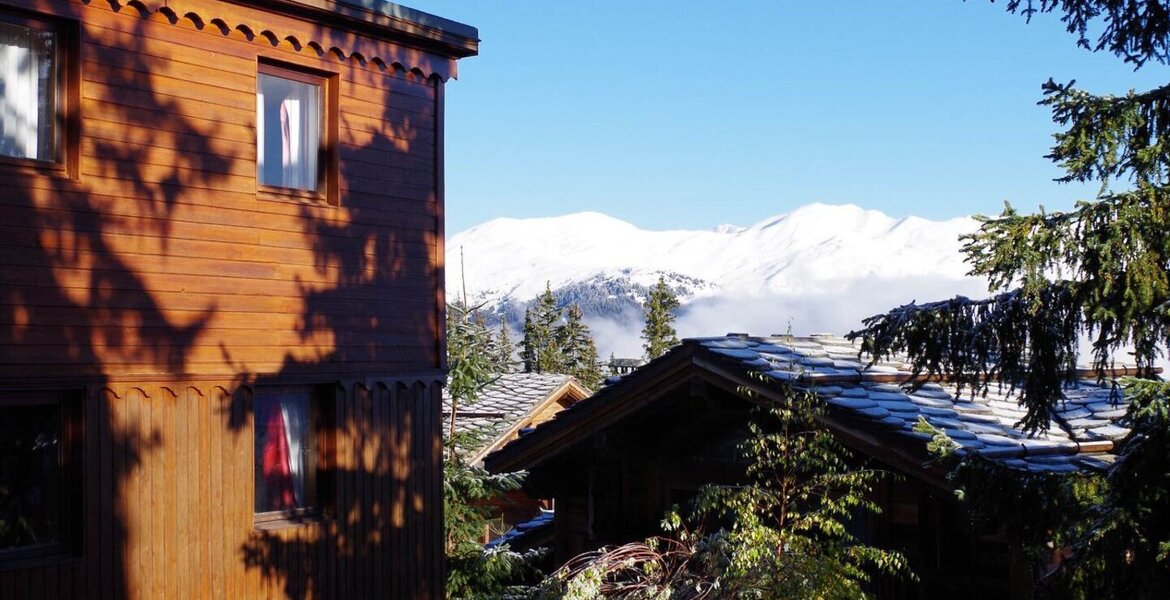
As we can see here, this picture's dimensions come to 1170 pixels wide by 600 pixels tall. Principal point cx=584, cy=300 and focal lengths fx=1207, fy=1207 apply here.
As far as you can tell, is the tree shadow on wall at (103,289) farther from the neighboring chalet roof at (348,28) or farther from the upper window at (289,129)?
the upper window at (289,129)

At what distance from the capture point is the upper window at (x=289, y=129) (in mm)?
10789

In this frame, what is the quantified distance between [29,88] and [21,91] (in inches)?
2.9

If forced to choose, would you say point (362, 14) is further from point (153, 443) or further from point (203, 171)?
point (153, 443)

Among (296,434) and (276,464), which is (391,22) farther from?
(276,464)

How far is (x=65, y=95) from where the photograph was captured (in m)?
9.49

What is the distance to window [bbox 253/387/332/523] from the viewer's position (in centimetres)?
1066

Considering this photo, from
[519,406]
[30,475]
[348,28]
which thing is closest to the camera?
[30,475]

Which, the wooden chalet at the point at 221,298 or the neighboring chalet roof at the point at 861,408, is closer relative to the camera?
the wooden chalet at the point at 221,298

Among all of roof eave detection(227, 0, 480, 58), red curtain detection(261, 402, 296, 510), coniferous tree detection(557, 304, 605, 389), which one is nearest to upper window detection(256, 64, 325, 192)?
roof eave detection(227, 0, 480, 58)

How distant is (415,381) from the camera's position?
11.7 m

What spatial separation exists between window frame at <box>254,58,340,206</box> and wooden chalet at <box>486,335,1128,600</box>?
3.50 meters

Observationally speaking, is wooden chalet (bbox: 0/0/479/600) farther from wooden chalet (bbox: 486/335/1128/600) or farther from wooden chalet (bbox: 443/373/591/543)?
wooden chalet (bbox: 443/373/591/543)

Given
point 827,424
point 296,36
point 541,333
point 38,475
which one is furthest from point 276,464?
point 541,333

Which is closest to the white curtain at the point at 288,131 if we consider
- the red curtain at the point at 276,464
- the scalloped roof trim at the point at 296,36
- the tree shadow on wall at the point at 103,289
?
the scalloped roof trim at the point at 296,36
